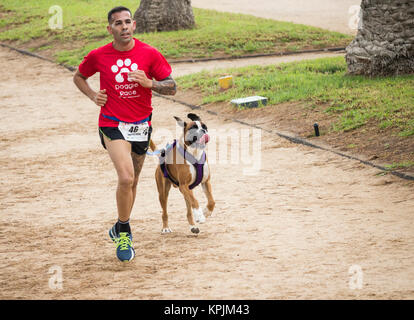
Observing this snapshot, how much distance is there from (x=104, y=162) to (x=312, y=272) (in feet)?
19.4

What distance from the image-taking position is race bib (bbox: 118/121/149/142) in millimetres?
6105

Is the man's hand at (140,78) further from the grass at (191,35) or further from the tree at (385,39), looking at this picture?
the grass at (191,35)

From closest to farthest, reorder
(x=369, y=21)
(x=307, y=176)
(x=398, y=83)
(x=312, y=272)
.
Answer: (x=312, y=272) → (x=307, y=176) → (x=398, y=83) → (x=369, y=21)

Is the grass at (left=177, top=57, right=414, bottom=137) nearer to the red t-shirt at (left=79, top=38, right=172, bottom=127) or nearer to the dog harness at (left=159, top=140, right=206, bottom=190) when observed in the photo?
the dog harness at (left=159, top=140, right=206, bottom=190)

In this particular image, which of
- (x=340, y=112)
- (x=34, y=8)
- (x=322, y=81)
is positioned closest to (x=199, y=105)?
(x=322, y=81)

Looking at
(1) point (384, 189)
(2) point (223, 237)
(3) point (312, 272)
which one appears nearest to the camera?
(3) point (312, 272)

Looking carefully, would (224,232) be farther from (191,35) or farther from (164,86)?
(191,35)

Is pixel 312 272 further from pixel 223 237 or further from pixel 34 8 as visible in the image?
pixel 34 8

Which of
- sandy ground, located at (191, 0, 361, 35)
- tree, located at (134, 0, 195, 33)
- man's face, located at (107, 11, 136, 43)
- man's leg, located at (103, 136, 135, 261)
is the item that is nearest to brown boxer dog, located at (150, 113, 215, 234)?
man's leg, located at (103, 136, 135, 261)

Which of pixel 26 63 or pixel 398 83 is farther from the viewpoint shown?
pixel 26 63

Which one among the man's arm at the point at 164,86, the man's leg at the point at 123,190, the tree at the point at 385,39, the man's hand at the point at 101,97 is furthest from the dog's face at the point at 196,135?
the tree at the point at 385,39

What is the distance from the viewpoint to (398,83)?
12.5m

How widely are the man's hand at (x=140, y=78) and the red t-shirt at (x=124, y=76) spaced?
140 mm

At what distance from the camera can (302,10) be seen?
28844 mm
